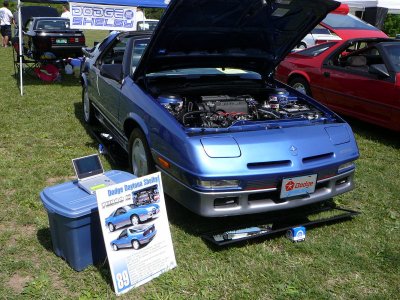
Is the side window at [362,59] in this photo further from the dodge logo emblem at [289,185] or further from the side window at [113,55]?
the dodge logo emblem at [289,185]

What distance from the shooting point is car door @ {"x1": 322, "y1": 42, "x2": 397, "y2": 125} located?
5734mm

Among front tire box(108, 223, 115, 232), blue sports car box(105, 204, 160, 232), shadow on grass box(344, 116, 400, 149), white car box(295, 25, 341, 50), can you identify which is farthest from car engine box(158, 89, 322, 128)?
white car box(295, 25, 341, 50)

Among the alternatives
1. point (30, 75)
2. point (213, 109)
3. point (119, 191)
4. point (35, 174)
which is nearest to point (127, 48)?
point (213, 109)

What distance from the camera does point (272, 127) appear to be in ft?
11.2

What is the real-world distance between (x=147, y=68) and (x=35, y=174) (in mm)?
1630

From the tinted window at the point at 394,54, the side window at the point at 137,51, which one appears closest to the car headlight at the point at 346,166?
the side window at the point at 137,51

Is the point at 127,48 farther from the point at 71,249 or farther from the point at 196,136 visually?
the point at 71,249

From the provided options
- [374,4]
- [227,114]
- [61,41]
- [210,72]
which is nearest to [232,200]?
[227,114]

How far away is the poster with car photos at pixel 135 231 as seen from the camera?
8.38 feet

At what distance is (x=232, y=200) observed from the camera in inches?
121

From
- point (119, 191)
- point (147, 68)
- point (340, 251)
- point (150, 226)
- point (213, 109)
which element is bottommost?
point (340, 251)

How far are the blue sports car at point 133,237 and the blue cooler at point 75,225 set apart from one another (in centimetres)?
25

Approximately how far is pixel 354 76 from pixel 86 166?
181 inches

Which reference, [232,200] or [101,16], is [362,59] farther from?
[101,16]
